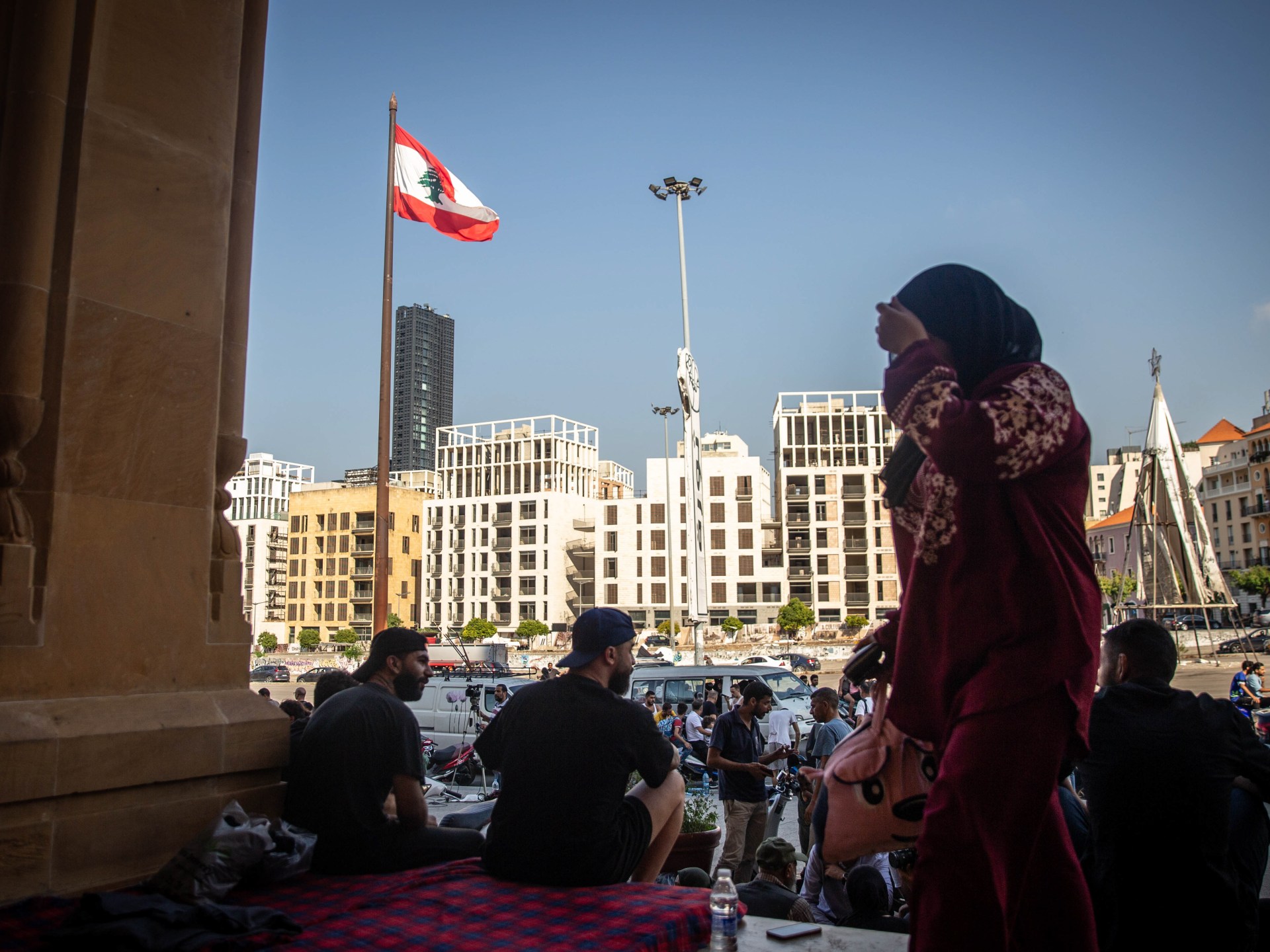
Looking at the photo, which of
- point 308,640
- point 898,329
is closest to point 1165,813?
point 898,329

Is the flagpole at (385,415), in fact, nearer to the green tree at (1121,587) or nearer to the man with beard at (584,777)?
the man with beard at (584,777)

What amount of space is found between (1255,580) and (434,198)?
6827 cm

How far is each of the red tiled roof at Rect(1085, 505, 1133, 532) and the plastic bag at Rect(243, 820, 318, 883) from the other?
91.4 metres

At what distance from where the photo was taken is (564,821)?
10.6 feet

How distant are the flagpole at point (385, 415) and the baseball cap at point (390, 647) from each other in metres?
7.59

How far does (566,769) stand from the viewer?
10.8 feet

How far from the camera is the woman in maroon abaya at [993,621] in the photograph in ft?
6.08

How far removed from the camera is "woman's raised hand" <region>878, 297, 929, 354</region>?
83.6 inches

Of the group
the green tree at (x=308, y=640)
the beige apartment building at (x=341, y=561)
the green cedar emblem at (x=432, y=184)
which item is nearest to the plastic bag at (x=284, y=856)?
the green cedar emblem at (x=432, y=184)

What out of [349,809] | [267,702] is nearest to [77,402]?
[267,702]

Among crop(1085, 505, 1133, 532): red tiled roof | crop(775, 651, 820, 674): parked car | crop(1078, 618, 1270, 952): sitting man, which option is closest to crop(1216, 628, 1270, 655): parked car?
crop(775, 651, 820, 674): parked car

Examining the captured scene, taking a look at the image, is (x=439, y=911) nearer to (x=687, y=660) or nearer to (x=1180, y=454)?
(x=687, y=660)

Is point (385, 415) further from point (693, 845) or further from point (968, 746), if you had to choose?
point (968, 746)

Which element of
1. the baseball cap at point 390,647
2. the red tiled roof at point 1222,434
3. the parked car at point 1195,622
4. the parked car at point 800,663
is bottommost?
the parked car at point 800,663
